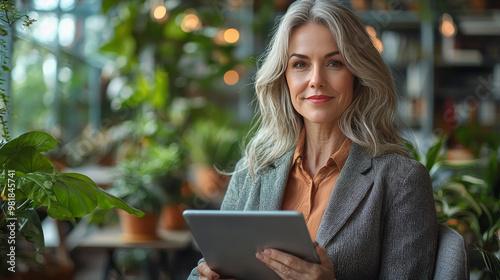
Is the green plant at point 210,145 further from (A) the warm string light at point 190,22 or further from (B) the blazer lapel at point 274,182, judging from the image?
(B) the blazer lapel at point 274,182

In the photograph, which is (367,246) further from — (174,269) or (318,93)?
(174,269)

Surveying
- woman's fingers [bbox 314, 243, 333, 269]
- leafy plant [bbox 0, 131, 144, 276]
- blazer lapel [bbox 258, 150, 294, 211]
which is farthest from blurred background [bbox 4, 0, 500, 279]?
leafy plant [bbox 0, 131, 144, 276]

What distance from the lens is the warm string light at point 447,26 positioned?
5.16 m

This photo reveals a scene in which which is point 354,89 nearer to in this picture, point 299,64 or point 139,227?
point 299,64

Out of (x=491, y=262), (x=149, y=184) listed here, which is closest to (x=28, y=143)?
(x=491, y=262)

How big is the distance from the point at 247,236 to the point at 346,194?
39cm

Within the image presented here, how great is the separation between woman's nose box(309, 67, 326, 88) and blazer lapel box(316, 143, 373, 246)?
0.73 ft

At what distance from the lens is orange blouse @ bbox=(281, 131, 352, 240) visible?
1.56 metres

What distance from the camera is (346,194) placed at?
150cm

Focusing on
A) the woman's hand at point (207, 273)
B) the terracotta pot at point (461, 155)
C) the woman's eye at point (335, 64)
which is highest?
the woman's eye at point (335, 64)

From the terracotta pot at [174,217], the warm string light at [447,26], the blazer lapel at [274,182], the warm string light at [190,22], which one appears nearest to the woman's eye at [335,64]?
the blazer lapel at [274,182]

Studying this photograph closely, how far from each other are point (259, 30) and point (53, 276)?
2.92 m

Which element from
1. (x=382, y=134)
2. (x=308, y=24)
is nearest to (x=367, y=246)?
(x=382, y=134)

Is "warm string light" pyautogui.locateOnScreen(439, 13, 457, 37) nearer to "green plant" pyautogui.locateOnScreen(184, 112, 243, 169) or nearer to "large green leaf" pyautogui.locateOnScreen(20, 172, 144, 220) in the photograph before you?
"green plant" pyautogui.locateOnScreen(184, 112, 243, 169)
